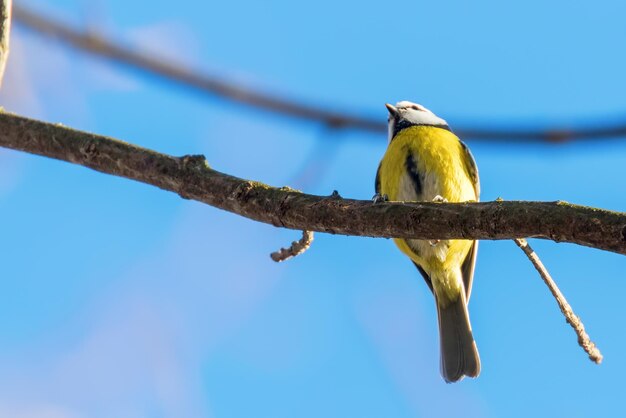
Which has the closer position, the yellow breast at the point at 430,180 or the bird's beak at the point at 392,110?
the yellow breast at the point at 430,180

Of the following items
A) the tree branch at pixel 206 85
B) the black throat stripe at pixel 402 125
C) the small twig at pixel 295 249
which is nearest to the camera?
the tree branch at pixel 206 85

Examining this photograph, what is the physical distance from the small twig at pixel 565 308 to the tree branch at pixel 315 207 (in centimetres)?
36

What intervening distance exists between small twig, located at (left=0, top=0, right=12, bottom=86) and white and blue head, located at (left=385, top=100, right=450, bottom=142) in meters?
Result: 2.42

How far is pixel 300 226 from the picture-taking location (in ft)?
8.13

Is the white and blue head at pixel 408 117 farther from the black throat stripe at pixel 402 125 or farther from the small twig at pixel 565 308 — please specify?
the small twig at pixel 565 308

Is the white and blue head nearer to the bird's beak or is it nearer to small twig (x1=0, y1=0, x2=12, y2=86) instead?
the bird's beak

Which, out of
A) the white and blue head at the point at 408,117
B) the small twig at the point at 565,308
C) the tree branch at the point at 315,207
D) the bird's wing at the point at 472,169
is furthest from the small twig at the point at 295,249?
the white and blue head at the point at 408,117

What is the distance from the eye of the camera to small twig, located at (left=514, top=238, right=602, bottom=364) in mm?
2416

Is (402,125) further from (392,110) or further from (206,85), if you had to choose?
(206,85)

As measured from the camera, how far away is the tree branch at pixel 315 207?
1.87m

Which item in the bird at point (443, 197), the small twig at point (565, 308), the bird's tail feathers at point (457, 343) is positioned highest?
the bird at point (443, 197)

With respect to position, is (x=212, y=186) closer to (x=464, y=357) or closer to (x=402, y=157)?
(x=402, y=157)

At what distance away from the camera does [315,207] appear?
2426 mm

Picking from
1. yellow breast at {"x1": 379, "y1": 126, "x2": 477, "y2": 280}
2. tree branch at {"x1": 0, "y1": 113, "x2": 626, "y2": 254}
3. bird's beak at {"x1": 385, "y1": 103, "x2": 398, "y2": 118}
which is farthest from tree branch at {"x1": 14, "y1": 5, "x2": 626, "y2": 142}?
bird's beak at {"x1": 385, "y1": 103, "x2": 398, "y2": 118}
